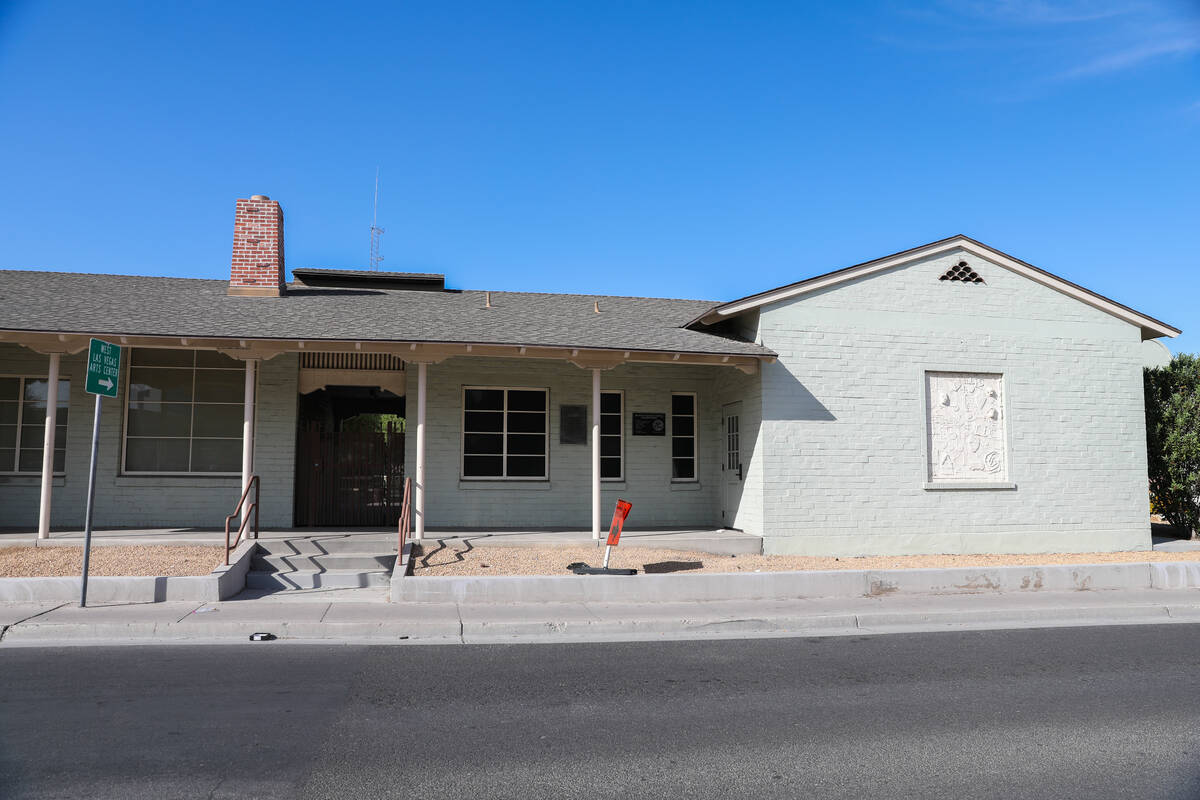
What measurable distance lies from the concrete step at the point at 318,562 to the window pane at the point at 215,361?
3.92 metres

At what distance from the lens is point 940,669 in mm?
7289

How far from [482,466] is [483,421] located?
2.62ft

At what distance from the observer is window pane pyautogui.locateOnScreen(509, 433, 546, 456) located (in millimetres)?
14828

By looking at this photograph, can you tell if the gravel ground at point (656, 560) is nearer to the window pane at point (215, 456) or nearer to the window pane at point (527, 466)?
the window pane at point (527, 466)

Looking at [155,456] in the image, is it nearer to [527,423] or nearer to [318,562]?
[318,562]

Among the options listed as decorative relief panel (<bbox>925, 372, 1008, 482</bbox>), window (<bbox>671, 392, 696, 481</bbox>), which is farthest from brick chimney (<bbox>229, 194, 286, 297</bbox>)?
decorative relief panel (<bbox>925, 372, 1008, 482</bbox>)

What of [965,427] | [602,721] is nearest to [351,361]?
[602,721]

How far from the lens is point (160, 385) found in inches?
A: 549

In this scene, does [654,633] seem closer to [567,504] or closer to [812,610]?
[812,610]

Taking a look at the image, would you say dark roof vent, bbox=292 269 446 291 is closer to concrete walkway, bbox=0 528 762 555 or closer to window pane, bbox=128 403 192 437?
window pane, bbox=128 403 192 437

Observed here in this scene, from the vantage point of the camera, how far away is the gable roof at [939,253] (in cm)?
1376

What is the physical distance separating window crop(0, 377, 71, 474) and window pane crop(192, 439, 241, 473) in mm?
2029

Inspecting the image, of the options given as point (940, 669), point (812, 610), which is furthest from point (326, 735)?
point (812, 610)

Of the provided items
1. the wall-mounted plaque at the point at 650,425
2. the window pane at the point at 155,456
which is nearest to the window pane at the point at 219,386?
the window pane at the point at 155,456
